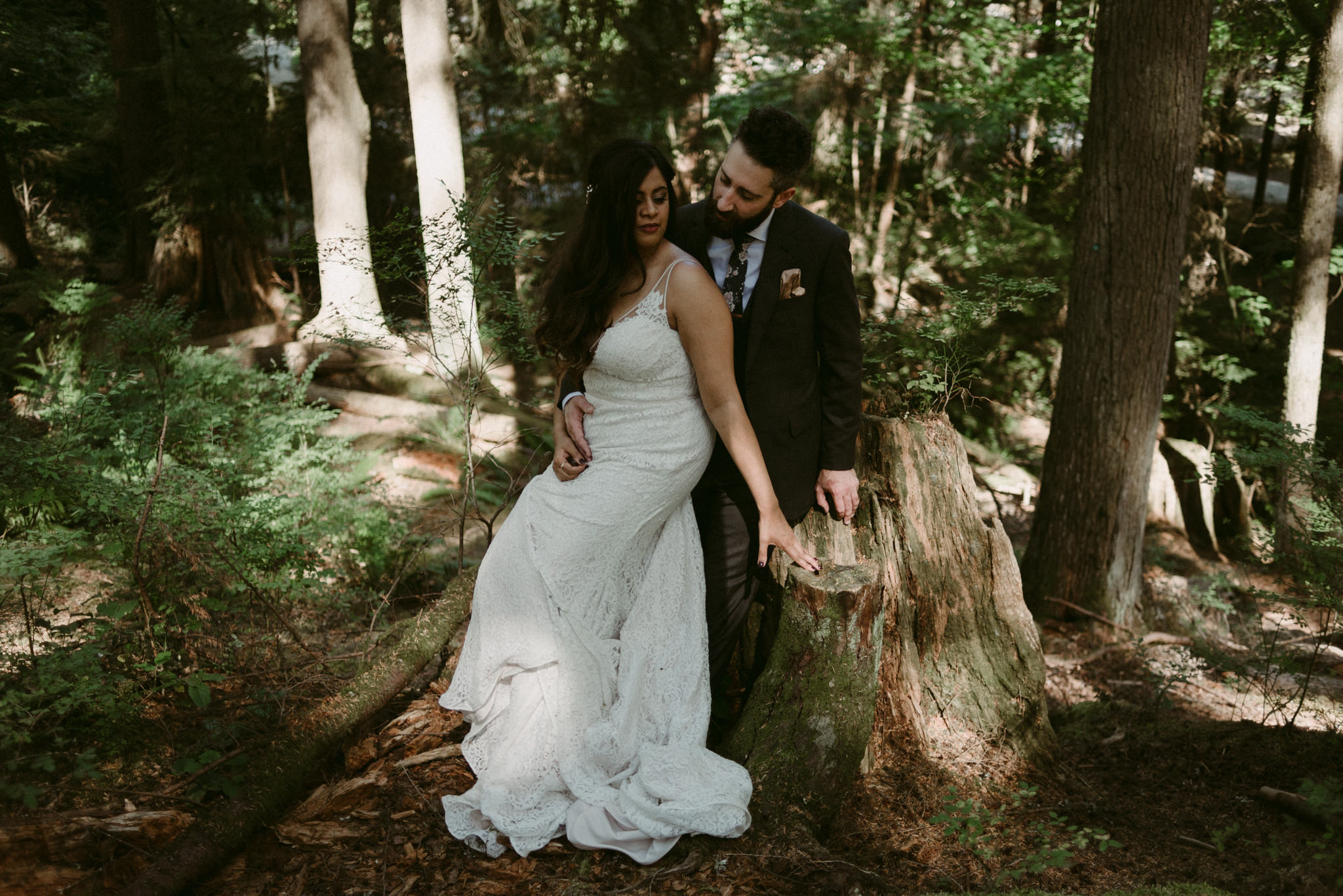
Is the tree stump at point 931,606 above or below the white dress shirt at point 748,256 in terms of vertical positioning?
below

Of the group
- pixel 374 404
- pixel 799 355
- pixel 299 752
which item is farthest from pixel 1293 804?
pixel 374 404

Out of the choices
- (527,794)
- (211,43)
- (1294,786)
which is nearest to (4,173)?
(211,43)

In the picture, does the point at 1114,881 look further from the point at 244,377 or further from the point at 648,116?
the point at 648,116

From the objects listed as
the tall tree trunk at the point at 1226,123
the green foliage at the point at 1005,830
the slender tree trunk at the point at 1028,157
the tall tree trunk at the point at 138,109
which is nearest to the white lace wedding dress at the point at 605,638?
the green foliage at the point at 1005,830

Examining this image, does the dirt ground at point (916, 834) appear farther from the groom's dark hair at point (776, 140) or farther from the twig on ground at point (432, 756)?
the groom's dark hair at point (776, 140)

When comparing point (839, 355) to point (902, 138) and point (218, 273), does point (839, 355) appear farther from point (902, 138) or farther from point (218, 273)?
point (218, 273)

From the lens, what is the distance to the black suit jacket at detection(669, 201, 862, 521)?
3080 millimetres

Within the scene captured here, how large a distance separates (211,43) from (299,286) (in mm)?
3638

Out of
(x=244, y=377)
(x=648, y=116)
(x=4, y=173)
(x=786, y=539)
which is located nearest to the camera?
(x=786, y=539)

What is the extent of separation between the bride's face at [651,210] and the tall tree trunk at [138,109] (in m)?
10.7

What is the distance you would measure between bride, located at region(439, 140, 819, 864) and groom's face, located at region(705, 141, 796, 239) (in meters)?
0.19

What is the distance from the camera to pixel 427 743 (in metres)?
3.29

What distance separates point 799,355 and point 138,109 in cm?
1251

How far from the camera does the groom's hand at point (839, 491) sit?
3258 millimetres
